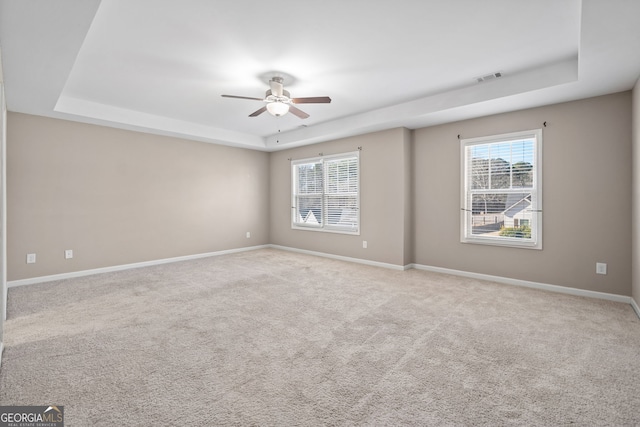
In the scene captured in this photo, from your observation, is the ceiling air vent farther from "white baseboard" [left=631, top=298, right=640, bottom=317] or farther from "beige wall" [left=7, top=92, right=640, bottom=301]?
"white baseboard" [left=631, top=298, right=640, bottom=317]

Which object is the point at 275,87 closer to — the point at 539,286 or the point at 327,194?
the point at 327,194

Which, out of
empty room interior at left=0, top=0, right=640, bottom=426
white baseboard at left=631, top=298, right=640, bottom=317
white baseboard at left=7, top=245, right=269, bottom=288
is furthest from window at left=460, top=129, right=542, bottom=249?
white baseboard at left=7, top=245, right=269, bottom=288

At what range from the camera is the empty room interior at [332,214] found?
75.0 inches

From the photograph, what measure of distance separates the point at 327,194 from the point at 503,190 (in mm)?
3155

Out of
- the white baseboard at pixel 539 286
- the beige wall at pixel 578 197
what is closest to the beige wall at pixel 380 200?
the white baseboard at pixel 539 286

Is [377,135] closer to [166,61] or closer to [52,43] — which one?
[166,61]

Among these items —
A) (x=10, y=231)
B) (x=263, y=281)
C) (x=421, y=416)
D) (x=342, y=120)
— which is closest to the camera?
(x=421, y=416)

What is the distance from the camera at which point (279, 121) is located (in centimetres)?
551

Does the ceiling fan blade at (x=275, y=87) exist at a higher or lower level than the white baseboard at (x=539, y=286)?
higher

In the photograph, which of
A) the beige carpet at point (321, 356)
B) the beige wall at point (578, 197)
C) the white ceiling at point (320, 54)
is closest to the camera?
the beige carpet at point (321, 356)

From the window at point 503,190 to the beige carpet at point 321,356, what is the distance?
2.79 ft

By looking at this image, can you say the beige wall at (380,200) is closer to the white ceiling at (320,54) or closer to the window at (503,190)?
the white ceiling at (320,54)

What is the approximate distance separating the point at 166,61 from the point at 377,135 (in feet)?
11.3

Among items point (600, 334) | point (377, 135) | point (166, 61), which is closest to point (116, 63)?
point (166, 61)
